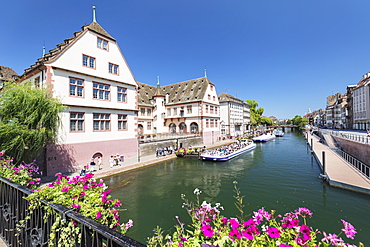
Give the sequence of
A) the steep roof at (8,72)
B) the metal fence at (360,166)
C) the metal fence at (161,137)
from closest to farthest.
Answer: the metal fence at (360,166) < the metal fence at (161,137) < the steep roof at (8,72)

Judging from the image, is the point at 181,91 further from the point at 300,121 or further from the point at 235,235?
the point at 300,121

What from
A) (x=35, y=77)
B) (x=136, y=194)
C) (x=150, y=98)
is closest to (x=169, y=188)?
(x=136, y=194)

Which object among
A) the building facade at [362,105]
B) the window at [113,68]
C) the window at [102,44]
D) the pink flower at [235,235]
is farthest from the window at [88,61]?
the building facade at [362,105]

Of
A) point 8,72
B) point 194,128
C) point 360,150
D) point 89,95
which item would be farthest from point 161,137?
point 8,72

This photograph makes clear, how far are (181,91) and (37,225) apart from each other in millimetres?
39440

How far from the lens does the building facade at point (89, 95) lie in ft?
46.8

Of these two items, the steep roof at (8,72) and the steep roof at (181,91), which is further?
the steep roof at (181,91)

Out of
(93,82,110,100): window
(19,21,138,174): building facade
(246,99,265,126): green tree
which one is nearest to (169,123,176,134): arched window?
(19,21,138,174): building facade

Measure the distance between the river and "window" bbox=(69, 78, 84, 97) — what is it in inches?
333

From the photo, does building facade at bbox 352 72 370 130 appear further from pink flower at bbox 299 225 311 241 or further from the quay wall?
pink flower at bbox 299 225 311 241

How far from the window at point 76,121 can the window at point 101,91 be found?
2.40m

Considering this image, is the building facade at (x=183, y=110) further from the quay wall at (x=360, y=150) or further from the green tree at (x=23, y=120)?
the quay wall at (x=360, y=150)

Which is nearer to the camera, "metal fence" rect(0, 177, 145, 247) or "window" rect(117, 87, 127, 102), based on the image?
"metal fence" rect(0, 177, 145, 247)

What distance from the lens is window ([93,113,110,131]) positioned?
1698 cm
